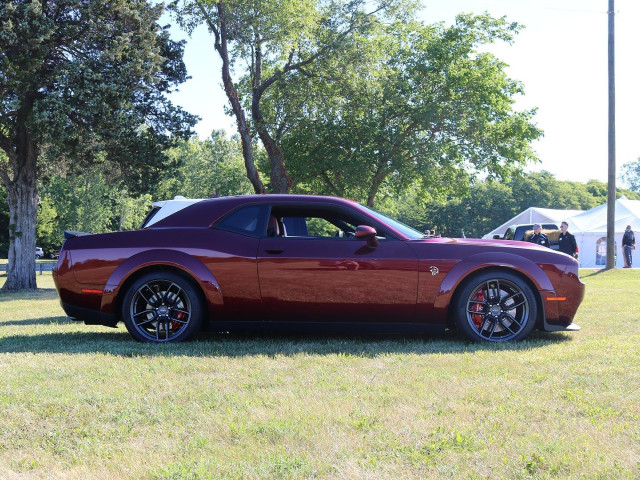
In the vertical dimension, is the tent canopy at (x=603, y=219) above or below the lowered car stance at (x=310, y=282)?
above

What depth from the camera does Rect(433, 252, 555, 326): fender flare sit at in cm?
650

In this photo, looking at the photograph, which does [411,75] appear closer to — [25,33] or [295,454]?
[25,33]

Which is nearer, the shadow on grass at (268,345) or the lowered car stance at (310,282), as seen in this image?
the shadow on grass at (268,345)

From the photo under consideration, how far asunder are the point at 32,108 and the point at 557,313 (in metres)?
16.9

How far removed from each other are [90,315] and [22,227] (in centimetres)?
1690

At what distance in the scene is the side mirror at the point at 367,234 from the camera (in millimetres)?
6418

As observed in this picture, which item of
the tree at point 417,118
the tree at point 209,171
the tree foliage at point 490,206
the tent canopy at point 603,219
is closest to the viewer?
the tree at point 417,118

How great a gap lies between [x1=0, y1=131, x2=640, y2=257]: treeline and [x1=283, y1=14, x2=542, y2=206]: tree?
1898 mm

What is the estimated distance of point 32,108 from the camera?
19.1m

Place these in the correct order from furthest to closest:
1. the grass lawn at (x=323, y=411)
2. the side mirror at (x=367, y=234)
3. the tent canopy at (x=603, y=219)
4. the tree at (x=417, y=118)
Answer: the tent canopy at (x=603, y=219), the tree at (x=417, y=118), the side mirror at (x=367, y=234), the grass lawn at (x=323, y=411)

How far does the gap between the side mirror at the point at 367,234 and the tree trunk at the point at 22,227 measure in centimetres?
1836

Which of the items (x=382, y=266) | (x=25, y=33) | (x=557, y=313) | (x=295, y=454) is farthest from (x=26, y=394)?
(x=25, y=33)

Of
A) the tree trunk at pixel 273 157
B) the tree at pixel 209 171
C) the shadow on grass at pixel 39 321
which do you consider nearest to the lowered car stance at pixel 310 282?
the shadow on grass at pixel 39 321

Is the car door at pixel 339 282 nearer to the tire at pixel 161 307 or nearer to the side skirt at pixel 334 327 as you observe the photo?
the side skirt at pixel 334 327
